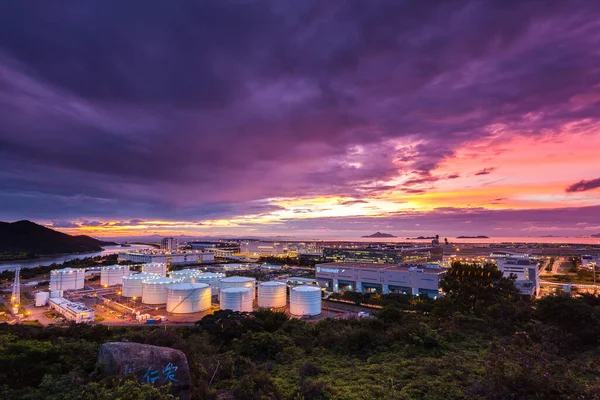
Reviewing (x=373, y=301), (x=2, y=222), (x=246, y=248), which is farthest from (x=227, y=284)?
(x=2, y=222)

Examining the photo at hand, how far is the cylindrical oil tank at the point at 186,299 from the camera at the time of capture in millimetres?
40438

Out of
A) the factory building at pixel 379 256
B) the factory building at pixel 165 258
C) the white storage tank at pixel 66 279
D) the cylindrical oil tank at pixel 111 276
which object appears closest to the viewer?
the white storage tank at pixel 66 279

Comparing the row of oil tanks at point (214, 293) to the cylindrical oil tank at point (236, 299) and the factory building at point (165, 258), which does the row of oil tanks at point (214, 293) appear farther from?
the factory building at point (165, 258)

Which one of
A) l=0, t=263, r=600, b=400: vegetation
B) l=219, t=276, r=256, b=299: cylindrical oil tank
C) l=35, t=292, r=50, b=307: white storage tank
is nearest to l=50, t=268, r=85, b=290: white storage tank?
l=35, t=292, r=50, b=307: white storage tank

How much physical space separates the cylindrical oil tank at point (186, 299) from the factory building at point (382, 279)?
2329 centimetres


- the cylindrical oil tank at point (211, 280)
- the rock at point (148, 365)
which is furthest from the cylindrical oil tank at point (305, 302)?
the rock at point (148, 365)

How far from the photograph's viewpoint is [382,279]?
50844mm

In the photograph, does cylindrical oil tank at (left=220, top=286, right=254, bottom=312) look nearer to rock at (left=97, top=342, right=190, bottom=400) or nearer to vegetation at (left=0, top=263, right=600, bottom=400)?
vegetation at (left=0, top=263, right=600, bottom=400)

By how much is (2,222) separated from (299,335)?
241273 mm

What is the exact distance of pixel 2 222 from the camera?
184m

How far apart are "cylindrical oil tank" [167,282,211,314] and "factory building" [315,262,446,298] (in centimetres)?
2329

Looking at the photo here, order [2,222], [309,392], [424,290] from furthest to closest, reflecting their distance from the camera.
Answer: [2,222] < [424,290] < [309,392]

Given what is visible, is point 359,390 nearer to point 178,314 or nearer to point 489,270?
point 489,270

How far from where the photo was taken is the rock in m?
7.15
